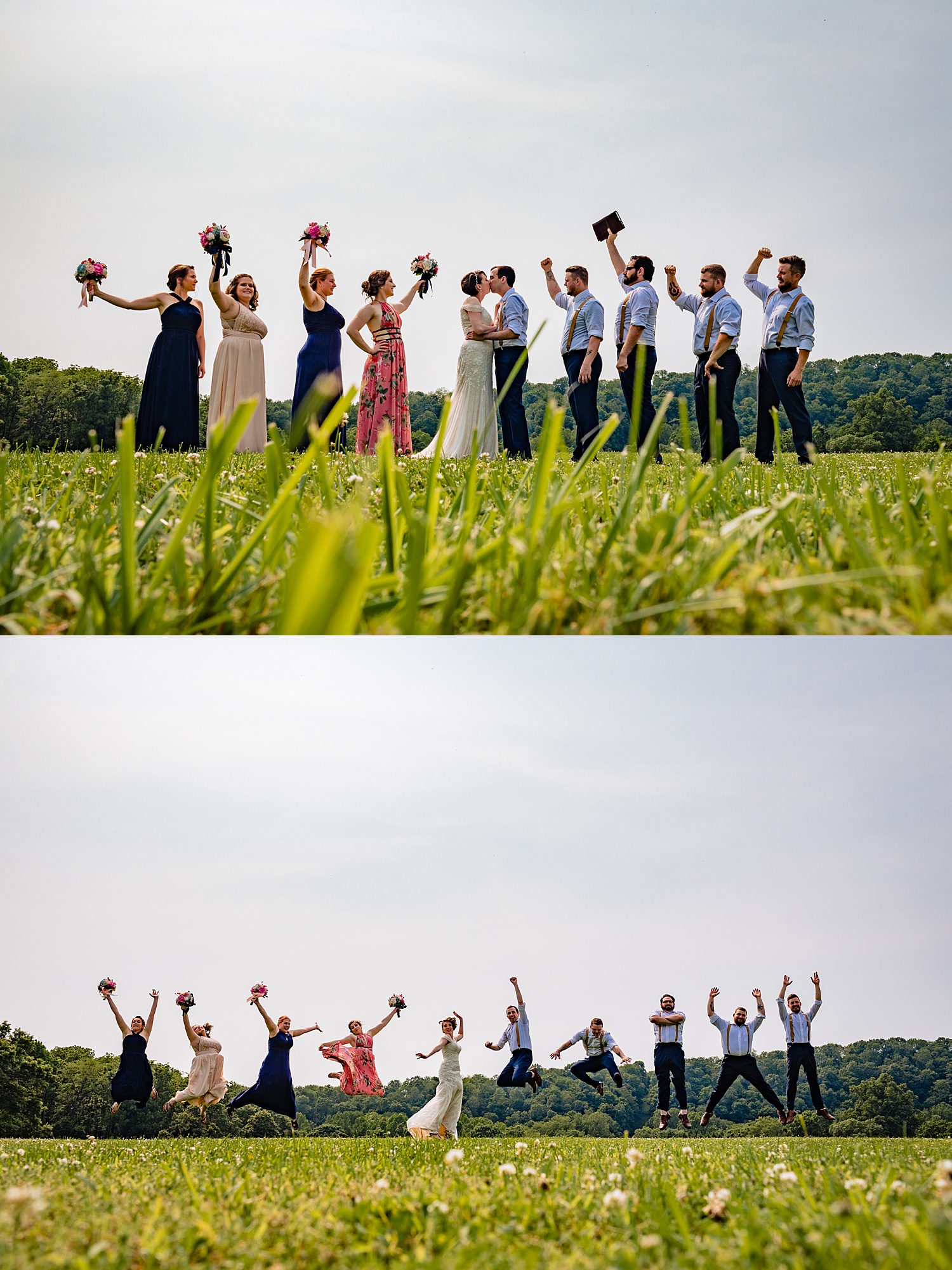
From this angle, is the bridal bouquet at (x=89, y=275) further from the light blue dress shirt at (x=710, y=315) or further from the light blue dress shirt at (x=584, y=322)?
the light blue dress shirt at (x=710, y=315)

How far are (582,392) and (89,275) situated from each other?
174 inches

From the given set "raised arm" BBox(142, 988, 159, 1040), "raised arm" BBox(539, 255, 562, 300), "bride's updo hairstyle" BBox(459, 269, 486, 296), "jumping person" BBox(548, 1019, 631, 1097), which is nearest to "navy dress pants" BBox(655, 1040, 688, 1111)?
"jumping person" BBox(548, 1019, 631, 1097)

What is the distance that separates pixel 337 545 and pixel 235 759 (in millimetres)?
2957

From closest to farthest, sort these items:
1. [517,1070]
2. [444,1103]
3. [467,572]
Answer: [467,572] → [444,1103] → [517,1070]

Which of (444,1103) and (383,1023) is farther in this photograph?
(383,1023)

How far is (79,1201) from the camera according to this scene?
206 cm

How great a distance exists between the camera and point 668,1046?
5.80 meters

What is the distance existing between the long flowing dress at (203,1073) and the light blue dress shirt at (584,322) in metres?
5.85

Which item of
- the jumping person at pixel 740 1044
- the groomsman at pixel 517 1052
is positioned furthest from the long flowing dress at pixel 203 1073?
the jumping person at pixel 740 1044

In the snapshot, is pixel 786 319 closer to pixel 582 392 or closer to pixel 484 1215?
pixel 582 392

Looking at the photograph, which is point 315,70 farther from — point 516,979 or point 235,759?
point 516,979

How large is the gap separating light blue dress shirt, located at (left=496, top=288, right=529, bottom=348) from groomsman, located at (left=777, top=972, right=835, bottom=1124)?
5.59 m

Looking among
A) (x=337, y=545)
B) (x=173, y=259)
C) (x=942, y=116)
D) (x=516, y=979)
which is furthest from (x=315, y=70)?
(x=337, y=545)

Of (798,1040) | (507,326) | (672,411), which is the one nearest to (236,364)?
(507,326)
